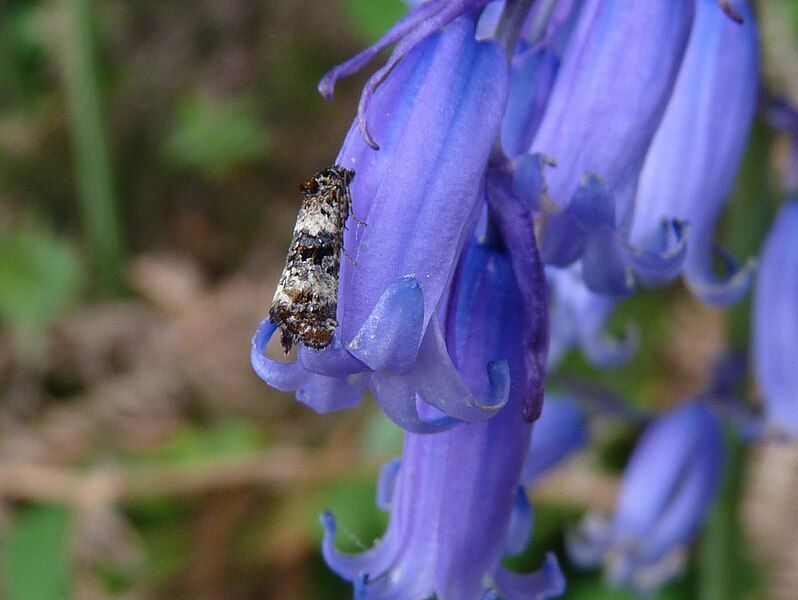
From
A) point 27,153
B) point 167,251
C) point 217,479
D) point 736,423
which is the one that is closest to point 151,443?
point 217,479

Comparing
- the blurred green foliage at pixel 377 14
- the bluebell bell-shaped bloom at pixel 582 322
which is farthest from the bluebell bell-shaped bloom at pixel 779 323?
the blurred green foliage at pixel 377 14

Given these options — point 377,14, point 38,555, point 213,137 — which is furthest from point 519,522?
point 213,137

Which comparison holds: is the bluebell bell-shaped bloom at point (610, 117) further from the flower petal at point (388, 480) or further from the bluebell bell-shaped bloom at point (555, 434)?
the bluebell bell-shaped bloom at point (555, 434)

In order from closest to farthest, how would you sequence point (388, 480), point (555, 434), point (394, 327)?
point (394, 327), point (388, 480), point (555, 434)

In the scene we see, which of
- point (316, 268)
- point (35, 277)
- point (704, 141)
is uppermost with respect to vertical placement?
point (35, 277)

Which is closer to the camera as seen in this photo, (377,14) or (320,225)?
(320,225)

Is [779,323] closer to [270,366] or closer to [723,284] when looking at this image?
[723,284]
